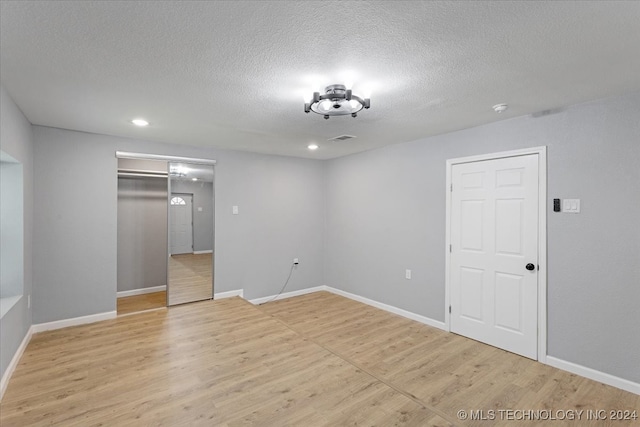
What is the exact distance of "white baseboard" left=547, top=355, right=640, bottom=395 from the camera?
2.48 metres

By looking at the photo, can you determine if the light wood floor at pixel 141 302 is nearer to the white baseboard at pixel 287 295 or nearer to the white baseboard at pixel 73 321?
the white baseboard at pixel 73 321

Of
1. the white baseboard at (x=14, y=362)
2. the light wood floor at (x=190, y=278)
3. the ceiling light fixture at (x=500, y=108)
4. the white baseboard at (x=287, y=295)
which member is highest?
the ceiling light fixture at (x=500, y=108)

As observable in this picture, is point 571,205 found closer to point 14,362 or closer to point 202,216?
point 202,216

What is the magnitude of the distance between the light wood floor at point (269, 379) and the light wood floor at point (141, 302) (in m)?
0.48

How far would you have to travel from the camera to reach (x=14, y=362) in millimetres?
2713

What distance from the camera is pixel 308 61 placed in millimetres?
1950

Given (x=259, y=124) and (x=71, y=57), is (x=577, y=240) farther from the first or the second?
(x=71, y=57)

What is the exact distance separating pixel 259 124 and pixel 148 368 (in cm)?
260

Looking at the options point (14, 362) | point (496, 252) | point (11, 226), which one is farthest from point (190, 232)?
point (496, 252)

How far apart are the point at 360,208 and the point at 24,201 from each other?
410cm

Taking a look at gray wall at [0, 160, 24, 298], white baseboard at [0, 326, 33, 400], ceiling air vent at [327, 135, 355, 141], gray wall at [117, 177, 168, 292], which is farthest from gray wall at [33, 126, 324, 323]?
ceiling air vent at [327, 135, 355, 141]

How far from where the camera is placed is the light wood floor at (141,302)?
169 inches

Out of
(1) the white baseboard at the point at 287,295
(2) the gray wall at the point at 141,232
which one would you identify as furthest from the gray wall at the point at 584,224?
(2) the gray wall at the point at 141,232

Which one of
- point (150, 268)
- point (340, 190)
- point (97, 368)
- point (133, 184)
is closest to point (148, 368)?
point (97, 368)
